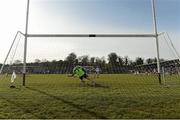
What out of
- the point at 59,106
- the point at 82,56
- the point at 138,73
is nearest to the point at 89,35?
the point at 82,56

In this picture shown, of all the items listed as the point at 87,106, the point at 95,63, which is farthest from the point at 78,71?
the point at 87,106

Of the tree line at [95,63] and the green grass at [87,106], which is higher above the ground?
the tree line at [95,63]

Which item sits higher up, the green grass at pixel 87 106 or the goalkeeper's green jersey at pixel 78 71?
the goalkeeper's green jersey at pixel 78 71

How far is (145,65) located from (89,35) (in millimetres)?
6107

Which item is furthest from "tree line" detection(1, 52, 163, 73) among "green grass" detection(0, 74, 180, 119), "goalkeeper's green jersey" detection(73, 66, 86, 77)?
"green grass" detection(0, 74, 180, 119)

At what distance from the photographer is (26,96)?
10.8 meters

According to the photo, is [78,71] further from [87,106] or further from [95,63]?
[87,106]

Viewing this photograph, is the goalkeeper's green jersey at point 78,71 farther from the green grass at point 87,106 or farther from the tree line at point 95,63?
the green grass at point 87,106

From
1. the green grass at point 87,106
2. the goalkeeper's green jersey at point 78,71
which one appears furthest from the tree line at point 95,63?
the green grass at point 87,106

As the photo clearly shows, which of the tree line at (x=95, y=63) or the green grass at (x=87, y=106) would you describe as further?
the tree line at (x=95, y=63)

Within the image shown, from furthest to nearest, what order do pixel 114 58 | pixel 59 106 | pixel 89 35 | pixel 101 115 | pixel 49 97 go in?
pixel 114 58 → pixel 89 35 → pixel 49 97 → pixel 59 106 → pixel 101 115

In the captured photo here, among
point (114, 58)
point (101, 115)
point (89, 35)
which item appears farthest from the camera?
point (114, 58)

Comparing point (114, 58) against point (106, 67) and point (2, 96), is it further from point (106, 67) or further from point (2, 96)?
point (2, 96)

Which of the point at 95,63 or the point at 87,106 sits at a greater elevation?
the point at 95,63
